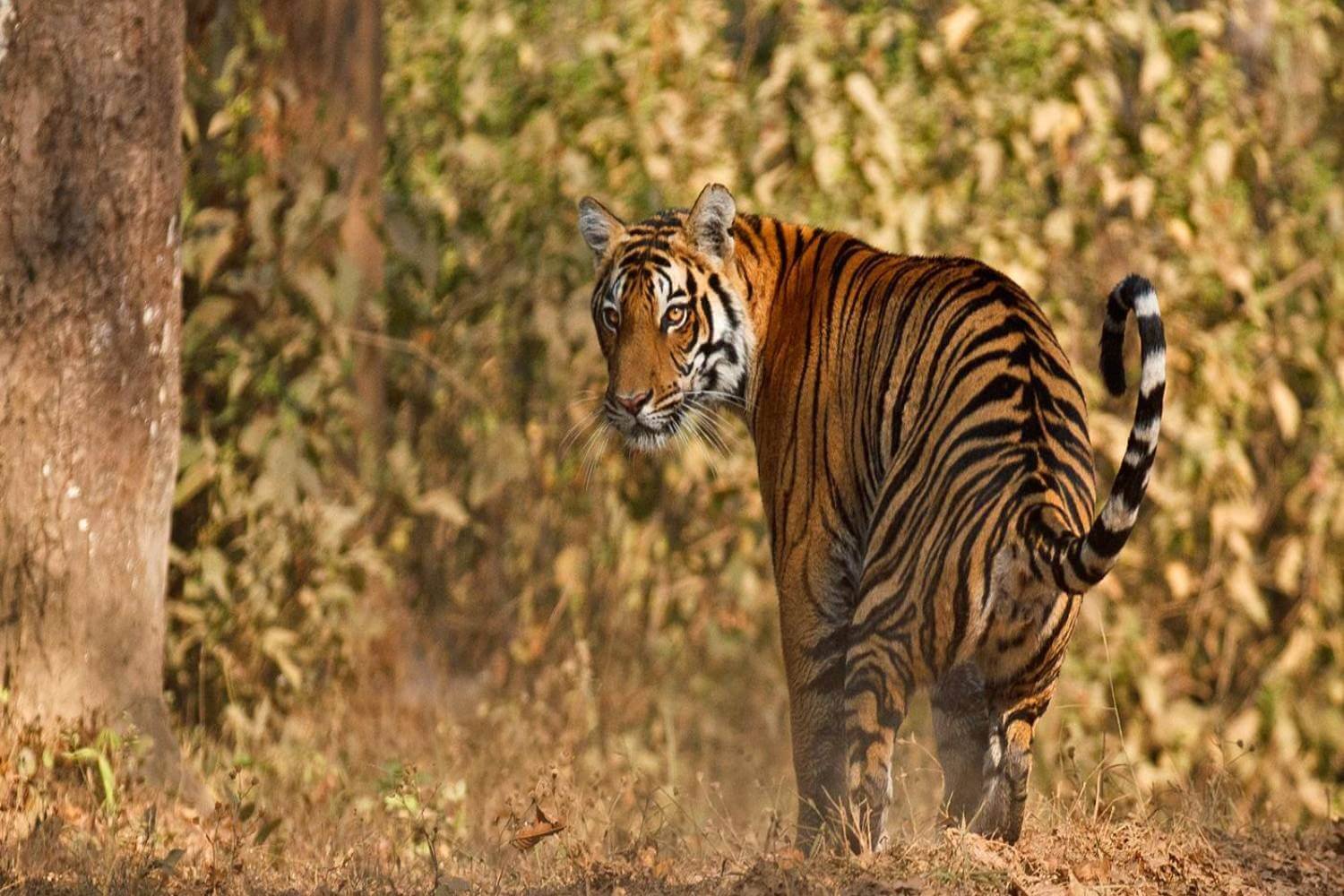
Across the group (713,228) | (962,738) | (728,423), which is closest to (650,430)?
(713,228)

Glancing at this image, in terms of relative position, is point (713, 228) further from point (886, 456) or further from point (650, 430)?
point (886, 456)

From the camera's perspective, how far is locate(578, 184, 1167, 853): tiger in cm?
416

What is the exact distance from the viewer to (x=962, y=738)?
15.4ft

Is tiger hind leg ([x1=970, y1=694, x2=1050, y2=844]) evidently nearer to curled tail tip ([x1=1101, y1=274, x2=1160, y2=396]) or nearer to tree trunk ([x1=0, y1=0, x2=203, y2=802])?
curled tail tip ([x1=1101, y1=274, x2=1160, y2=396])

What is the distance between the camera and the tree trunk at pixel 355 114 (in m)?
7.35

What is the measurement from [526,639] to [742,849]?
4109 mm

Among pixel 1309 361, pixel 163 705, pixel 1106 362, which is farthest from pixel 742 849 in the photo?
pixel 1309 361

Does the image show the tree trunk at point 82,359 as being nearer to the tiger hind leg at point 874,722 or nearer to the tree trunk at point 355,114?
the tree trunk at point 355,114

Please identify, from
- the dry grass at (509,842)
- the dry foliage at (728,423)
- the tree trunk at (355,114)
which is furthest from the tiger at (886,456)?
the tree trunk at (355,114)

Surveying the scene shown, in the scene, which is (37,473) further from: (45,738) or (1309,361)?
(1309,361)

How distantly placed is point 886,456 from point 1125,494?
2.84 feet

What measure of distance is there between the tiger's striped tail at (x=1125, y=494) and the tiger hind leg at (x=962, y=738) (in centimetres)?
66

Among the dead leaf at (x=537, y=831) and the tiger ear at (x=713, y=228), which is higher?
the tiger ear at (x=713, y=228)

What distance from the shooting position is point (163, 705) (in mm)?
5422
